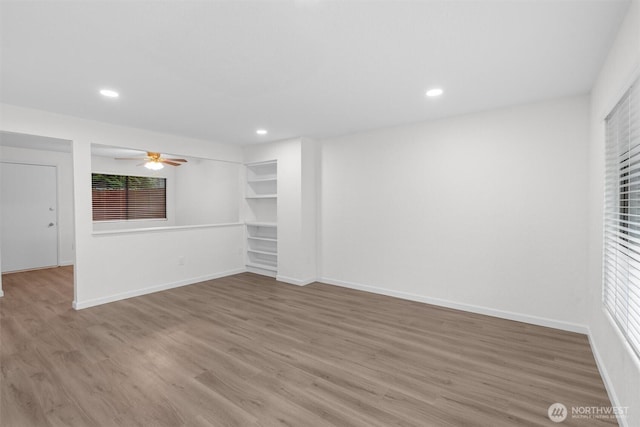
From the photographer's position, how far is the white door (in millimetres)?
5727

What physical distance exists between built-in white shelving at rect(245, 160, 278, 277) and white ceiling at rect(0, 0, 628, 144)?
8.01 feet

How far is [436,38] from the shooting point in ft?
6.73

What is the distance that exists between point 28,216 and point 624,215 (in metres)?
8.74

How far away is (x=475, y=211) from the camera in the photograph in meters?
3.74

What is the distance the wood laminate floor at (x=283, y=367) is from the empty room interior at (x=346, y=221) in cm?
2

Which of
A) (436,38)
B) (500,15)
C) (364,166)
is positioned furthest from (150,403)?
(364,166)

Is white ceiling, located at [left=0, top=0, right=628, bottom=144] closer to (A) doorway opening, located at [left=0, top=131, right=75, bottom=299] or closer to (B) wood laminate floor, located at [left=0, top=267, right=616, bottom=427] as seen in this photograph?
(B) wood laminate floor, located at [left=0, top=267, right=616, bottom=427]

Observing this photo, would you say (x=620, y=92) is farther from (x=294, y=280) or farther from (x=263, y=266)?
(x=263, y=266)

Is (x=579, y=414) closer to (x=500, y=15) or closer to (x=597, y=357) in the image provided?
(x=597, y=357)

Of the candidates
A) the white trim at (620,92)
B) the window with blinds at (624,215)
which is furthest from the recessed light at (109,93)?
the window with blinds at (624,215)

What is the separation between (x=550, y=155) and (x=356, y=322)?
2788 millimetres

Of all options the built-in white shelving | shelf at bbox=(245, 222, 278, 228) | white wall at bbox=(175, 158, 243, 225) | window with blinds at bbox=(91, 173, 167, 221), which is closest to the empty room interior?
the built-in white shelving

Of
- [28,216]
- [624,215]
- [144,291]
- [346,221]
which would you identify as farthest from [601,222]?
[28,216]

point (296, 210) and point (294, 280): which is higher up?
point (296, 210)
